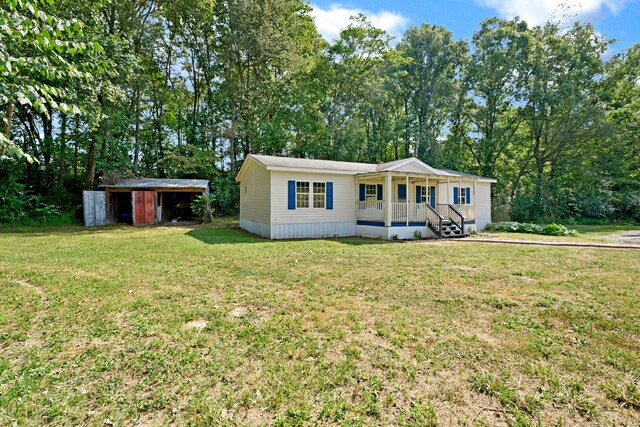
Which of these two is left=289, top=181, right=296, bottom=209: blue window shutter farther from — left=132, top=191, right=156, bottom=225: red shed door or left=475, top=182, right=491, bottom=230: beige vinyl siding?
left=475, top=182, right=491, bottom=230: beige vinyl siding

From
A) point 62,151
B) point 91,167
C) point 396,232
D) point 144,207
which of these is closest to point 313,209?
point 396,232

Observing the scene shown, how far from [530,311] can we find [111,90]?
19.7 metres

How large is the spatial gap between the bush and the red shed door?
19.2 metres

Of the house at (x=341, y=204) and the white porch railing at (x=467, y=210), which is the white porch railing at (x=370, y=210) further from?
the white porch railing at (x=467, y=210)

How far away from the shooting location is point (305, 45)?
28.1m

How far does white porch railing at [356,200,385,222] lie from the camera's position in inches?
516

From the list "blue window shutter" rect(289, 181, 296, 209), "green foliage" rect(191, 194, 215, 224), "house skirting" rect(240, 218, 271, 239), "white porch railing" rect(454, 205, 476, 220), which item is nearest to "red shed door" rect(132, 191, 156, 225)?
"green foliage" rect(191, 194, 215, 224)

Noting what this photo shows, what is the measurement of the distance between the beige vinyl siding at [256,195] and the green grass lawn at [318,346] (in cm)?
613

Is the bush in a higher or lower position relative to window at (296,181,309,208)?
lower

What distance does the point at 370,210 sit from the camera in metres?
13.5

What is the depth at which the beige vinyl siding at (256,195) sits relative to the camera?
41.4 ft

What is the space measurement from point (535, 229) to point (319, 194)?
35.4ft

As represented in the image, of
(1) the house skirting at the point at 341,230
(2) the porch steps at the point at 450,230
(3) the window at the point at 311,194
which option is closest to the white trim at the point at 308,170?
(3) the window at the point at 311,194

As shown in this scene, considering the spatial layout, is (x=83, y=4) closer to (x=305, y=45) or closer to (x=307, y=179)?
(x=307, y=179)
